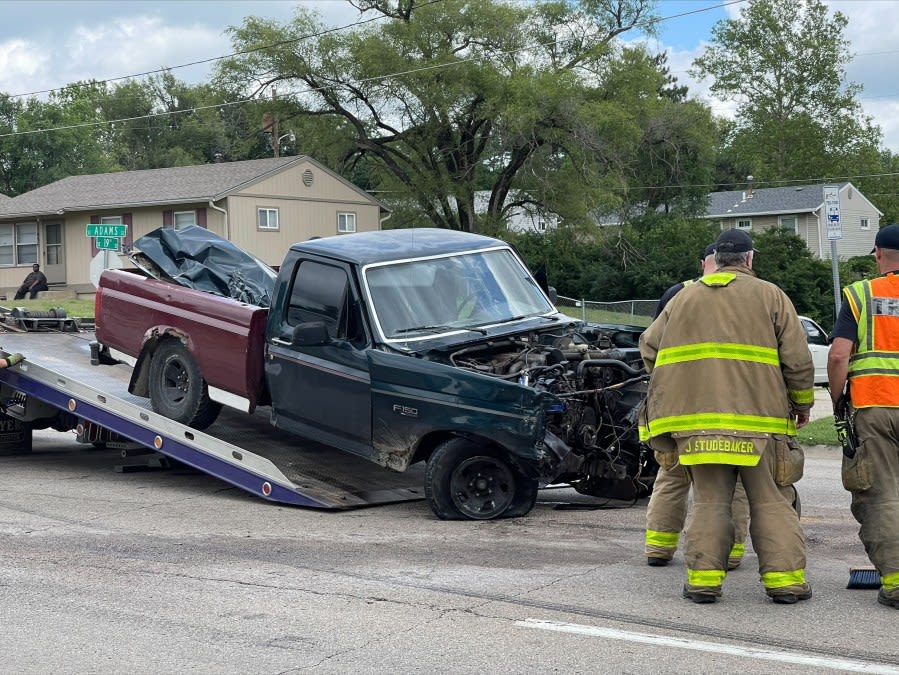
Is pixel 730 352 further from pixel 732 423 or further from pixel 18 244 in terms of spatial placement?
pixel 18 244

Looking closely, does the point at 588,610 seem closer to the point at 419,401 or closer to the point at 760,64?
the point at 419,401

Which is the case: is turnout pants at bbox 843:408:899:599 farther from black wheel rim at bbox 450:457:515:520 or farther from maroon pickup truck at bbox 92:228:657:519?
black wheel rim at bbox 450:457:515:520

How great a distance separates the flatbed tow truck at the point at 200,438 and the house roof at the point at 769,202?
55.2 meters

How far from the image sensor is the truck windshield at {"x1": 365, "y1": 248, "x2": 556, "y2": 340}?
28.5ft

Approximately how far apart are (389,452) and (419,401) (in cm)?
50

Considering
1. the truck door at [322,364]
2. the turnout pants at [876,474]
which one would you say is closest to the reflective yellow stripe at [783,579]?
the turnout pants at [876,474]

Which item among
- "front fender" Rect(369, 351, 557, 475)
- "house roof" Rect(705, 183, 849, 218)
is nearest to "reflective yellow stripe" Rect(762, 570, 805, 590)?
"front fender" Rect(369, 351, 557, 475)

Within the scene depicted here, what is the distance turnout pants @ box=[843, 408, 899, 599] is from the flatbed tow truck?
155 inches

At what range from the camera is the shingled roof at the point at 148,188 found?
39.4 m

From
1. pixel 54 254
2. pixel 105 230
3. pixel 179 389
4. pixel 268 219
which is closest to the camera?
pixel 179 389

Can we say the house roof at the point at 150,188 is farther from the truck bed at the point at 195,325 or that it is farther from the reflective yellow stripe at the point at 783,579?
the reflective yellow stripe at the point at 783,579

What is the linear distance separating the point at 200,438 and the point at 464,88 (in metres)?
33.2

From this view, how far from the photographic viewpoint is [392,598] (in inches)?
240

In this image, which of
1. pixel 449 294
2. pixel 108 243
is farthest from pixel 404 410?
pixel 108 243
